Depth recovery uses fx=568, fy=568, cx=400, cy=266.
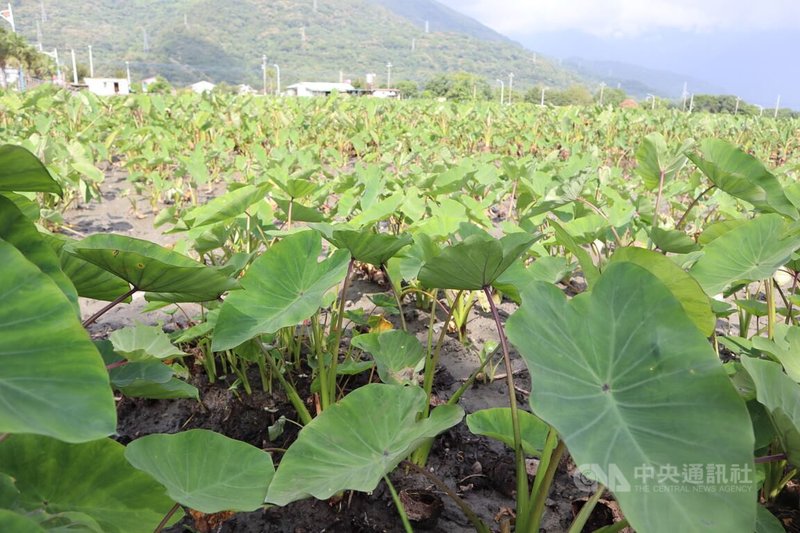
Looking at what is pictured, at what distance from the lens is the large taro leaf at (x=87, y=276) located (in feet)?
2.68

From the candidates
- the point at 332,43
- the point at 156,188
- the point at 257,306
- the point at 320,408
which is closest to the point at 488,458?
the point at 320,408

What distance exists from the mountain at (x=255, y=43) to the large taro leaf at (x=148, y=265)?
6976 cm

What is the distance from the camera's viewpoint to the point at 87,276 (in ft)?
2.82

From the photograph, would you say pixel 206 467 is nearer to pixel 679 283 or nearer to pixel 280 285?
pixel 280 285

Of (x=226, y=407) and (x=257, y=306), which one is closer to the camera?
(x=257, y=306)

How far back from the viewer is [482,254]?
848mm

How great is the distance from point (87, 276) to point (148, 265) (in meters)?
0.18

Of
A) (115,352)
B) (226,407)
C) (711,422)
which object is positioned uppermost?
(711,422)

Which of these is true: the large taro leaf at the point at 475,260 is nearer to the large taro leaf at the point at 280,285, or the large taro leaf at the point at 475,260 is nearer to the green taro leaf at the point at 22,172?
the large taro leaf at the point at 280,285

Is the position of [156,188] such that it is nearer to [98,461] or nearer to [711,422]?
[98,461]

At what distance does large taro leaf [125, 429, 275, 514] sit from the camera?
0.71 m

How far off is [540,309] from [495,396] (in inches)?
33.5

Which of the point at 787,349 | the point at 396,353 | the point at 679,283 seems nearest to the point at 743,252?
the point at 787,349

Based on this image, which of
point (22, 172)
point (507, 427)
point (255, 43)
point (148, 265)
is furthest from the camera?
point (255, 43)
